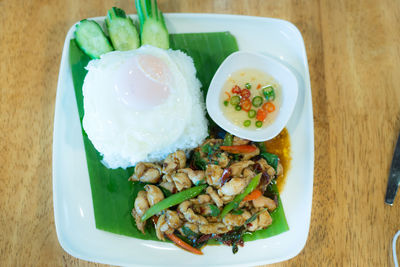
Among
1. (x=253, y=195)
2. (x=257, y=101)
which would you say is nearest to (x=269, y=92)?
(x=257, y=101)

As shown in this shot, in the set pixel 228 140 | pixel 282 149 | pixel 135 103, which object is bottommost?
pixel 282 149

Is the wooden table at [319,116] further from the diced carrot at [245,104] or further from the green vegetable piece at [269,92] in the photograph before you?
the diced carrot at [245,104]

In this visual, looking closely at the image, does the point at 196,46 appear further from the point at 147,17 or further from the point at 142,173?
the point at 142,173

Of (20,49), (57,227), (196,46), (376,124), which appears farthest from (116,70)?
(376,124)

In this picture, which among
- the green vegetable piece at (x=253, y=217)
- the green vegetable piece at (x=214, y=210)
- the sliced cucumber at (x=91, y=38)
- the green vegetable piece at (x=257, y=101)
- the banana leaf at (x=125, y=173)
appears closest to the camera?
the green vegetable piece at (x=214, y=210)

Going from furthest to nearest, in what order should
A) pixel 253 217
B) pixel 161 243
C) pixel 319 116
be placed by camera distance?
pixel 319 116
pixel 161 243
pixel 253 217

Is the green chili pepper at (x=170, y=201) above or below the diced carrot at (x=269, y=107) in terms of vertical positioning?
below

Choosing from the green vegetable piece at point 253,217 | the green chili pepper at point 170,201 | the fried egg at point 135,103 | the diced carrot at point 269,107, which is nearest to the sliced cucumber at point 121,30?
the fried egg at point 135,103

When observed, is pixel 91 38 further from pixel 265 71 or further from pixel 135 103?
pixel 265 71
